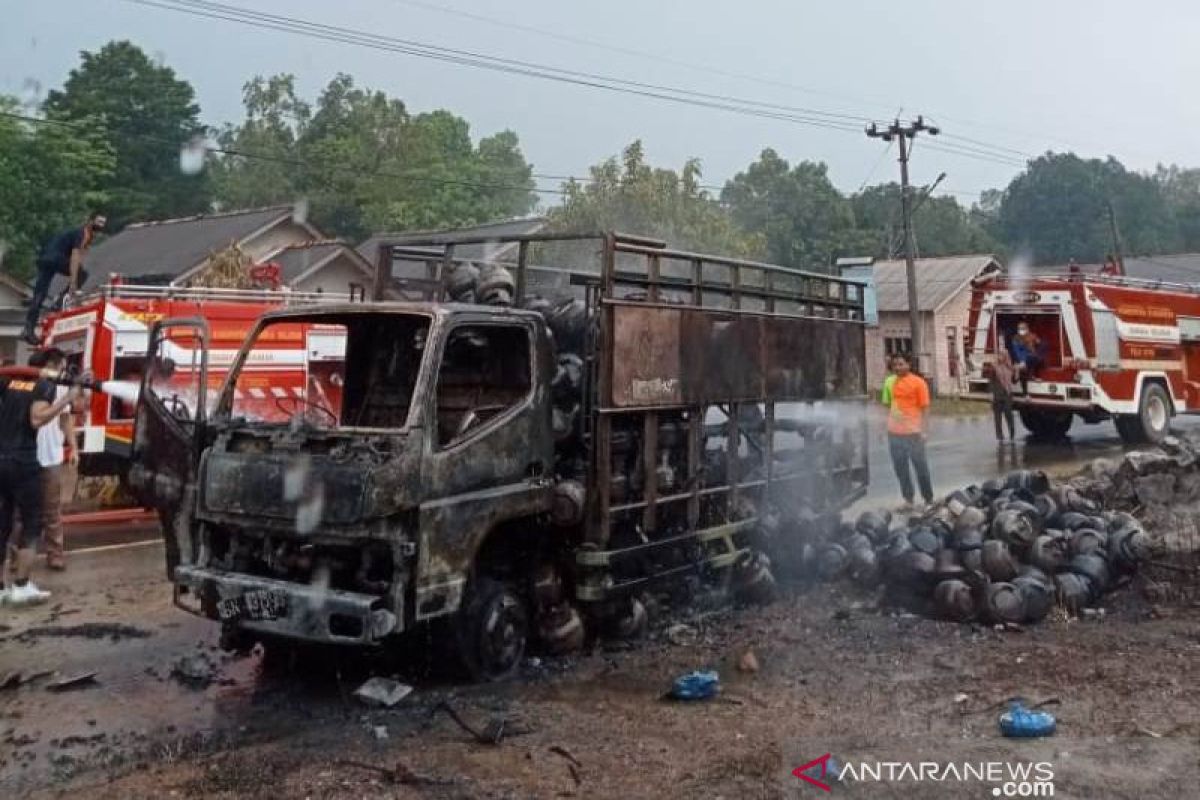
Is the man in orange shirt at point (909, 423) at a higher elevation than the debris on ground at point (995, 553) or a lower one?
higher

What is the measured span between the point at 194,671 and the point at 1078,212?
216 feet

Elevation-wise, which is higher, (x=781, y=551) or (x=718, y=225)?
(x=718, y=225)

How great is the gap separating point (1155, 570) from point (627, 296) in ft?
14.2

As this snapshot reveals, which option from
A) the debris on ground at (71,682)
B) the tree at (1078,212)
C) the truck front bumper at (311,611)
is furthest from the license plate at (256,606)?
the tree at (1078,212)

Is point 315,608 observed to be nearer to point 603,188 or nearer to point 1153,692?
point 1153,692

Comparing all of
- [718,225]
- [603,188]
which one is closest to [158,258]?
[603,188]

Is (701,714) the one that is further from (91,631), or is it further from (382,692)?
(91,631)

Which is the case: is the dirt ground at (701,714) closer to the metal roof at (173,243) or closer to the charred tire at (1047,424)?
the charred tire at (1047,424)

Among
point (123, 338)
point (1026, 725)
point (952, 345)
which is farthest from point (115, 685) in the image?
point (952, 345)

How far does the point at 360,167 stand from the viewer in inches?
1853

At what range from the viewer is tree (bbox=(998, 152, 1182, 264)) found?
61781 millimetres

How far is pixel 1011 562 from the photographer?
7.18 meters

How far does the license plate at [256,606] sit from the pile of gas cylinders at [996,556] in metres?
4.32

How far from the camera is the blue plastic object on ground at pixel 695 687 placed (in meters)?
5.50
